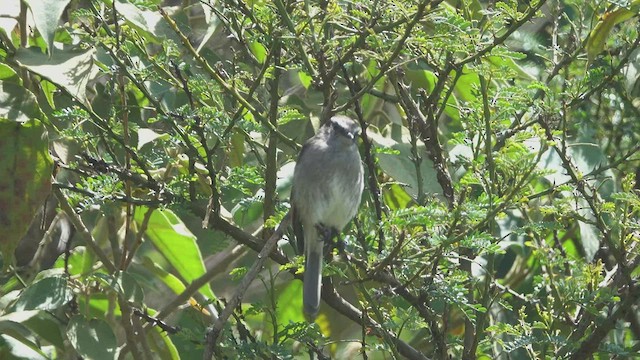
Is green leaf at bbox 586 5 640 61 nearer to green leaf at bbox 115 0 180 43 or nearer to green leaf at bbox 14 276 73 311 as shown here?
green leaf at bbox 115 0 180 43

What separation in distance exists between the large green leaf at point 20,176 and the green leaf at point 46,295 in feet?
0.96

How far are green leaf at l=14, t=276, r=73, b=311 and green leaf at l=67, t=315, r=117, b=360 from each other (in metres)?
0.12

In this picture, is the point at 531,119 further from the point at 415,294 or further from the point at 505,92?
the point at 415,294

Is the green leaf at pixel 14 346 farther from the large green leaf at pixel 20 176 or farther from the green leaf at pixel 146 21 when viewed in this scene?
the green leaf at pixel 146 21

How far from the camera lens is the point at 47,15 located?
7.64 feet

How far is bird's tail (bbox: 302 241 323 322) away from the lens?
8.64ft

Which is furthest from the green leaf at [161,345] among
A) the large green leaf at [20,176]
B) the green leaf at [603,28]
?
the green leaf at [603,28]

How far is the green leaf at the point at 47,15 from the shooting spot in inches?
90.7

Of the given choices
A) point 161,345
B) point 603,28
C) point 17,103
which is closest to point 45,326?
point 161,345

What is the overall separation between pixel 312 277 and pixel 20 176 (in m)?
0.73

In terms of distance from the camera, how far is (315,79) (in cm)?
245

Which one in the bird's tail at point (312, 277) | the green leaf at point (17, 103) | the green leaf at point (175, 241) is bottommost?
the green leaf at point (175, 241)

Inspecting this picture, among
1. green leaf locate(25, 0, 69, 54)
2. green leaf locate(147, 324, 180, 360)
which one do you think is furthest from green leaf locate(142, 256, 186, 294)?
green leaf locate(25, 0, 69, 54)

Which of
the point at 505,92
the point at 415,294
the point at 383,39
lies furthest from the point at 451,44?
the point at 415,294
